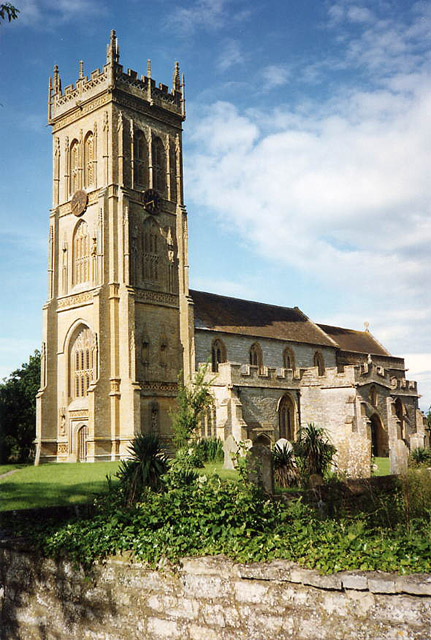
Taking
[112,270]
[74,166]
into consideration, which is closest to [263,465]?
[112,270]

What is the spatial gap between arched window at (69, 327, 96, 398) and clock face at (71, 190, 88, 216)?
7.44m

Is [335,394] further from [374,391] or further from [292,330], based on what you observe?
[292,330]

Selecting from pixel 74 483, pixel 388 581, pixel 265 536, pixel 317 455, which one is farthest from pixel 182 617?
pixel 74 483

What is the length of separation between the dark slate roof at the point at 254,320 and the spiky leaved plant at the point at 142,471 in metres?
26.0

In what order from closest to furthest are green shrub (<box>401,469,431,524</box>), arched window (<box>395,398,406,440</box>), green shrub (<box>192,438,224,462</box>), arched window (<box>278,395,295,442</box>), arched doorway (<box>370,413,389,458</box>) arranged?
1. green shrub (<box>401,469,431,524</box>)
2. green shrub (<box>192,438,224,462</box>)
3. arched doorway (<box>370,413,389,458</box>)
4. arched window (<box>278,395,295,442</box>)
5. arched window (<box>395,398,406,440</box>)

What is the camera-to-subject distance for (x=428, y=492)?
12.6 metres

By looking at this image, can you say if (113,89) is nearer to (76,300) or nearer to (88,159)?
(88,159)

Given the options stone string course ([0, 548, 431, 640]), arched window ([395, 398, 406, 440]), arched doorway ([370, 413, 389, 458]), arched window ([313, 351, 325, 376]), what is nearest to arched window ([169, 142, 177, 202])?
arched window ([313, 351, 325, 376])

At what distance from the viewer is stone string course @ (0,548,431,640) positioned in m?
5.82

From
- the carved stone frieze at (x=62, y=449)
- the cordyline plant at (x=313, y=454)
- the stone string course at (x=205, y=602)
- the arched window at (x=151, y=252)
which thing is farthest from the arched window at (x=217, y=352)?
the stone string course at (x=205, y=602)

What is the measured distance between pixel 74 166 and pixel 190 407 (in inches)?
713

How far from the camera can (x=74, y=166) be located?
4100 cm

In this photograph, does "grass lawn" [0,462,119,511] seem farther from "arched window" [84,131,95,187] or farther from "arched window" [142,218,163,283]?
"arched window" [84,131,95,187]

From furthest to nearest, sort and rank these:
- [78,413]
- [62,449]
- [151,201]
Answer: [151,201] < [62,449] < [78,413]
